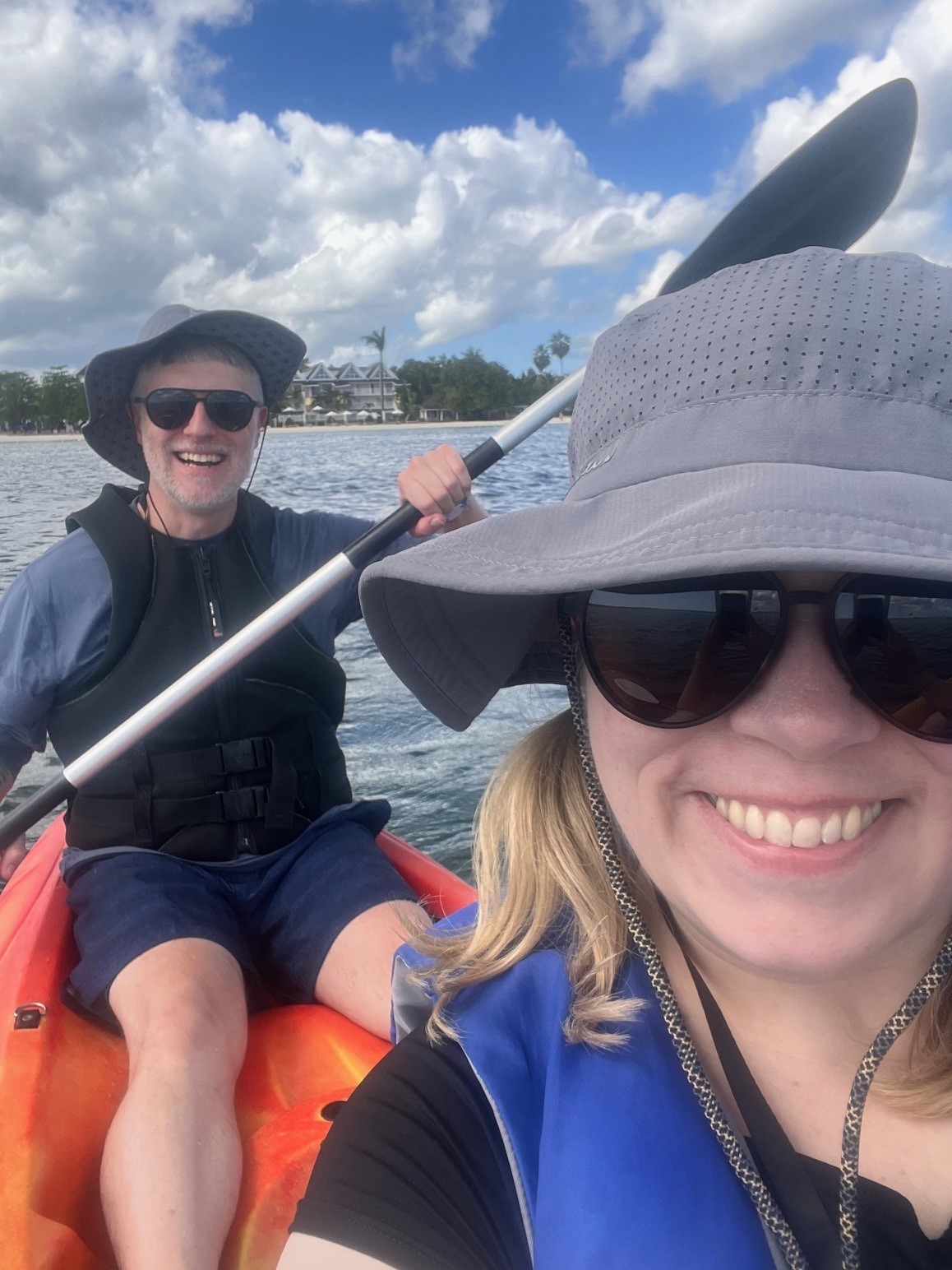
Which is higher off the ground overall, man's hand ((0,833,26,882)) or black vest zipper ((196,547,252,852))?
black vest zipper ((196,547,252,852))

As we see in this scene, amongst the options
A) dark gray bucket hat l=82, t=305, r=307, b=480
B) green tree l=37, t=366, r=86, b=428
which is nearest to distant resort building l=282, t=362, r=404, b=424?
green tree l=37, t=366, r=86, b=428

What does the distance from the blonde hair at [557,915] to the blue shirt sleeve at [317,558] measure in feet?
6.02

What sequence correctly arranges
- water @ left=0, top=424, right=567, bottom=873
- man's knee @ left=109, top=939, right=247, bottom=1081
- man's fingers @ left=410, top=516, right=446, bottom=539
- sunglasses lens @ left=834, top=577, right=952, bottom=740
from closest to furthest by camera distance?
sunglasses lens @ left=834, top=577, right=952, bottom=740 < man's knee @ left=109, top=939, right=247, bottom=1081 < man's fingers @ left=410, top=516, right=446, bottom=539 < water @ left=0, top=424, right=567, bottom=873

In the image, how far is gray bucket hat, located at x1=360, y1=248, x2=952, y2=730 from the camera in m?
0.68

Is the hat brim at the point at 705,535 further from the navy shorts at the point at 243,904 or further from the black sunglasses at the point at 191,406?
the black sunglasses at the point at 191,406

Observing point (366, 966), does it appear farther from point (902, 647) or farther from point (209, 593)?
point (902, 647)

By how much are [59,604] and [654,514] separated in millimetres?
2346

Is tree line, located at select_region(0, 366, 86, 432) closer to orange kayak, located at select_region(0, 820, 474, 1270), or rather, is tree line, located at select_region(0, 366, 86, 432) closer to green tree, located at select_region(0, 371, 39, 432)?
green tree, located at select_region(0, 371, 39, 432)

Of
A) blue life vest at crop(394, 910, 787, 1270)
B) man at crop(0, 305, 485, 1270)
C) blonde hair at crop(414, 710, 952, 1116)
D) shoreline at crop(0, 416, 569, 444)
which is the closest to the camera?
blue life vest at crop(394, 910, 787, 1270)

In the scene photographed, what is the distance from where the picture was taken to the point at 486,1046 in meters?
1.01

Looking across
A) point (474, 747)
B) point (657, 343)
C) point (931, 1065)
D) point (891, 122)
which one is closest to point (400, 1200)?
point (931, 1065)

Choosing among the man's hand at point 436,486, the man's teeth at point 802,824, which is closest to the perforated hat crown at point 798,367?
the man's teeth at point 802,824

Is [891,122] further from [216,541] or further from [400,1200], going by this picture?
[216,541]

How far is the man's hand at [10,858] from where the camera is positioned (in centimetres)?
294
